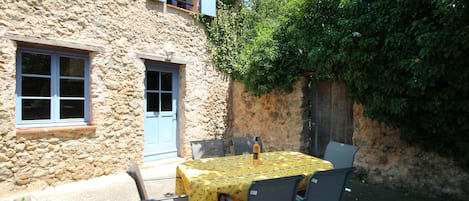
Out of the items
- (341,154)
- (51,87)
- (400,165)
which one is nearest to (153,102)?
(51,87)

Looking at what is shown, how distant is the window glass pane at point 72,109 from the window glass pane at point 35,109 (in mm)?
194

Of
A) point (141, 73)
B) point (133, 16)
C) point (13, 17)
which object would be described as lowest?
point (141, 73)

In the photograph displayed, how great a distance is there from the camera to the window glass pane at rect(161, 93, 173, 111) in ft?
18.3

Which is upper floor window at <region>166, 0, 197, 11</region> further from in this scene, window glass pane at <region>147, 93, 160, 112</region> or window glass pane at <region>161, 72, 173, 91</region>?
window glass pane at <region>147, 93, 160, 112</region>

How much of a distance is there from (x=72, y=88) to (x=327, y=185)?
3.97 metres

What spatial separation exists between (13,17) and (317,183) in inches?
166

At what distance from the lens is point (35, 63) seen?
13.1ft

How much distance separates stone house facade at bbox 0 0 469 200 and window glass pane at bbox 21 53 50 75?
0.5 inches

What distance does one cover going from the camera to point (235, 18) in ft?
20.9

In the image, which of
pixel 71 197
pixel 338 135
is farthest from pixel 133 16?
pixel 338 135

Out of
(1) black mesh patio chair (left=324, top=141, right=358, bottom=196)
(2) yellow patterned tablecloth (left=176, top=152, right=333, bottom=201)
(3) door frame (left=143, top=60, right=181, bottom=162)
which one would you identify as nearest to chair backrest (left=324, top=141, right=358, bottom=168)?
(1) black mesh patio chair (left=324, top=141, right=358, bottom=196)

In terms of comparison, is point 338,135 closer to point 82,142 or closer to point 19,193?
point 82,142

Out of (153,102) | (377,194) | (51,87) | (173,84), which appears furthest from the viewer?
(173,84)

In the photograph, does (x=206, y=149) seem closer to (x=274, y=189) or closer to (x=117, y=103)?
(x=274, y=189)
